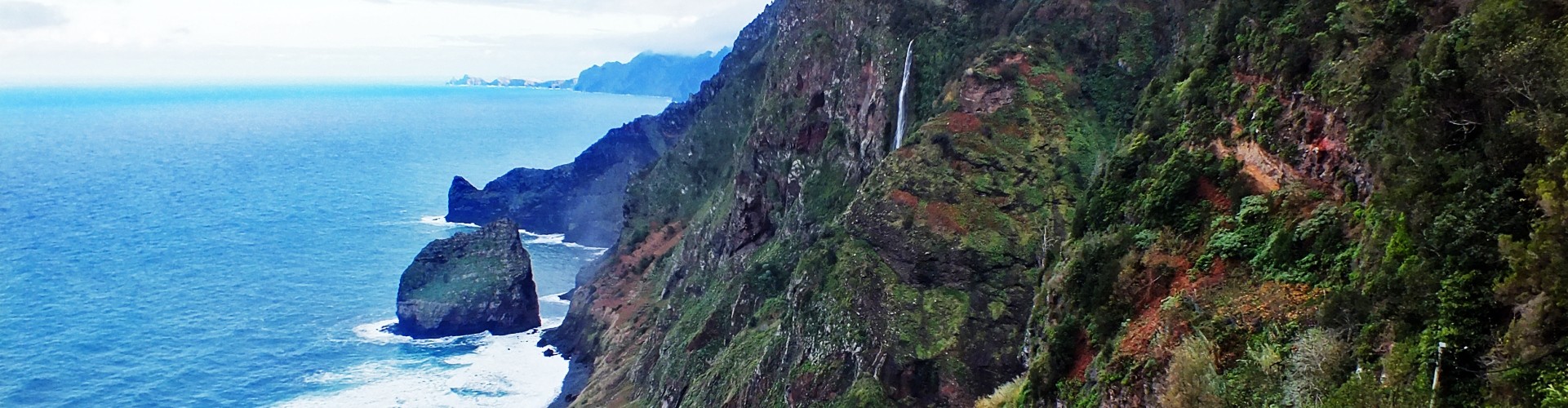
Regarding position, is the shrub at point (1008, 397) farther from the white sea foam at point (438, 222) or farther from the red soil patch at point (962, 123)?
the white sea foam at point (438, 222)

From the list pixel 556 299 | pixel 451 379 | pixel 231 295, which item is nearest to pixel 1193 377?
pixel 451 379

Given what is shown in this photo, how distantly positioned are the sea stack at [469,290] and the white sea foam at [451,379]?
5.67 ft

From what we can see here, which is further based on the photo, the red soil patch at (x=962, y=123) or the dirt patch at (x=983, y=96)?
the dirt patch at (x=983, y=96)

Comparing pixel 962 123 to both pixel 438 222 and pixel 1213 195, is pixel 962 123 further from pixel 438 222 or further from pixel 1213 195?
pixel 438 222

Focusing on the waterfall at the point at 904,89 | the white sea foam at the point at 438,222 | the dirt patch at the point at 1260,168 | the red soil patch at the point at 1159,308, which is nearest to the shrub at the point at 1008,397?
the red soil patch at the point at 1159,308

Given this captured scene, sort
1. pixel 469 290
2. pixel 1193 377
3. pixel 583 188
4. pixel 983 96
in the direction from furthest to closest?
pixel 583 188 < pixel 469 290 < pixel 983 96 < pixel 1193 377

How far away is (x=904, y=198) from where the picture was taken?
3516 centimetres

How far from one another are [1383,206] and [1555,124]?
2709mm

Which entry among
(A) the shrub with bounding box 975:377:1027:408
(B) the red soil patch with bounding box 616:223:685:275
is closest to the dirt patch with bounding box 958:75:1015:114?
(A) the shrub with bounding box 975:377:1027:408

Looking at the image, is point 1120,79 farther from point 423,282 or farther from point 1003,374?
point 423,282

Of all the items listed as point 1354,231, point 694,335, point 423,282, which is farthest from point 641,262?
point 1354,231

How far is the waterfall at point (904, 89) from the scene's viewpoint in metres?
44.9

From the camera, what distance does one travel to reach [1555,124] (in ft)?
32.7

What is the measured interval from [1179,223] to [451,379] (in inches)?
2076
